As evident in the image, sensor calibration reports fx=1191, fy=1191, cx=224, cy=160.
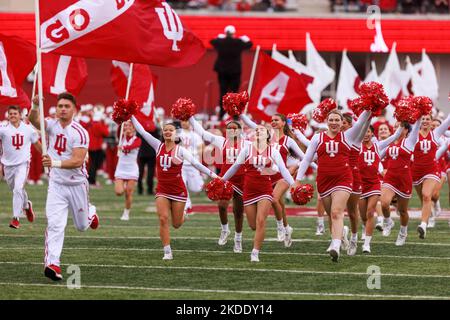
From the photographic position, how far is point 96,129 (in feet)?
104

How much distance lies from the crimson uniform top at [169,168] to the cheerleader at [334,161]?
158cm

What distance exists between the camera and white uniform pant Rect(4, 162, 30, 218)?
1825cm

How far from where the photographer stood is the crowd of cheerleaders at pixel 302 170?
46.3 feet

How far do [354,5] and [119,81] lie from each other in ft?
73.6

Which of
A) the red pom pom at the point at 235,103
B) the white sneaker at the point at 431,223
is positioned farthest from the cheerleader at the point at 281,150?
the white sneaker at the point at 431,223

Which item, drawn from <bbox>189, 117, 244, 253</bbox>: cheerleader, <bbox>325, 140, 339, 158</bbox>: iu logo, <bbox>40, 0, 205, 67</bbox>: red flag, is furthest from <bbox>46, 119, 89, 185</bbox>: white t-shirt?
<bbox>189, 117, 244, 253</bbox>: cheerleader

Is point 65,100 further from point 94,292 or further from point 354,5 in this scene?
point 354,5

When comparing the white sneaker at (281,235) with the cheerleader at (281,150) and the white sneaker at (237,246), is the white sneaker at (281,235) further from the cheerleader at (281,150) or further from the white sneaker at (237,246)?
the white sneaker at (237,246)

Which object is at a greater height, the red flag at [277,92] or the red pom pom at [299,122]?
the red flag at [277,92]

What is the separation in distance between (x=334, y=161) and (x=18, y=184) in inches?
251

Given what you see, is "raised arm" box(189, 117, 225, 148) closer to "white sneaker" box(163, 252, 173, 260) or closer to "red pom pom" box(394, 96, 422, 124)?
"white sneaker" box(163, 252, 173, 260)

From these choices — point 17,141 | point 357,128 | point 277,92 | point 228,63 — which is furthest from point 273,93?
point 228,63

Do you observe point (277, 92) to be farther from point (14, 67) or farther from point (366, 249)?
point (366, 249)

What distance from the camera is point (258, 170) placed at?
574 inches
